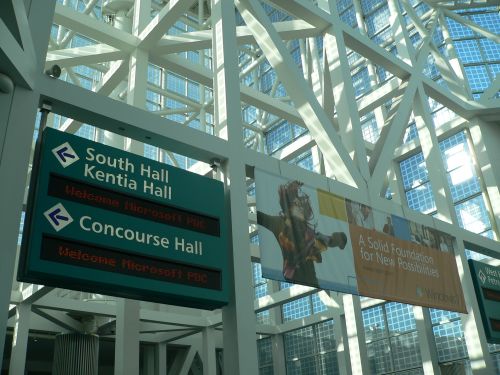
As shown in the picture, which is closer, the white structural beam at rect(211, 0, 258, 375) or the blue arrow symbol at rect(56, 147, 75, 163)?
the blue arrow symbol at rect(56, 147, 75, 163)

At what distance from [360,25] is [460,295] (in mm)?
14453

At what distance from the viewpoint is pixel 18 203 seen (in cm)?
591

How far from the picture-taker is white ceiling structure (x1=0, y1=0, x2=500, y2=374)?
7.30 metres

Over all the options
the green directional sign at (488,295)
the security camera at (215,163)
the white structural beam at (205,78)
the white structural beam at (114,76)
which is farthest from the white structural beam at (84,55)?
the green directional sign at (488,295)

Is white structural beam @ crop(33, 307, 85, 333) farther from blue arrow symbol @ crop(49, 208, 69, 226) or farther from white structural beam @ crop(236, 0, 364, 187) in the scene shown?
blue arrow symbol @ crop(49, 208, 69, 226)

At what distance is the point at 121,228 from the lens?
21.1 feet

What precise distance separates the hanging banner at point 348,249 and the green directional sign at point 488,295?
66 centimetres

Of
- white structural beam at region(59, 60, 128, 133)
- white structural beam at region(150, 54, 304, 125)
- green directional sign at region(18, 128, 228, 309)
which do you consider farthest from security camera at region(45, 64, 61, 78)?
white structural beam at region(59, 60, 128, 133)

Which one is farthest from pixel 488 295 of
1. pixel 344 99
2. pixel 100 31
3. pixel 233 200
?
pixel 100 31

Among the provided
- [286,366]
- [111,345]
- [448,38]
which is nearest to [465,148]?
[448,38]

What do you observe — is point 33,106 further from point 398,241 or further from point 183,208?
point 398,241

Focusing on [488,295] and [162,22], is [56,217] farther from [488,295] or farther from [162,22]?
[488,295]

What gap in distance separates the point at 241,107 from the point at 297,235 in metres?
6.45

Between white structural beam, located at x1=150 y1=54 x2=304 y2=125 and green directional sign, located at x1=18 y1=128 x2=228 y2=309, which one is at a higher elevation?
white structural beam, located at x1=150 y1=54 x2=304 y2=125
